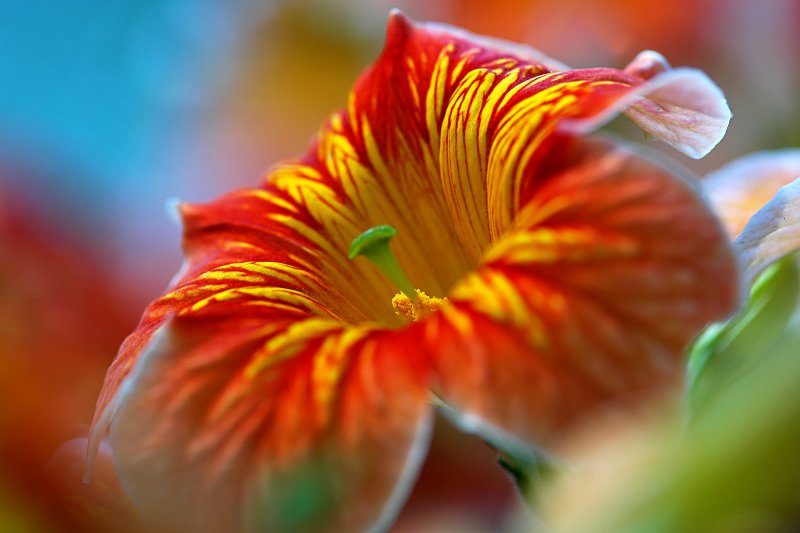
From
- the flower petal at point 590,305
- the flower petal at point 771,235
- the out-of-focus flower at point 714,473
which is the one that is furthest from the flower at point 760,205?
the out-of-focus flower at point 714,473

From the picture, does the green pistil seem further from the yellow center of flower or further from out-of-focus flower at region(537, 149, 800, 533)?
out-of-focus flower at region(537, 149, 800, 533)

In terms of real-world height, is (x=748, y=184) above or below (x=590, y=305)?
below

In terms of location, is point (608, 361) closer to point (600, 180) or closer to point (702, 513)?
point (600, 180)

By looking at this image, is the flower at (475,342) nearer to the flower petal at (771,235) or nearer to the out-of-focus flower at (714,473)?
the flower petal at (771,235)

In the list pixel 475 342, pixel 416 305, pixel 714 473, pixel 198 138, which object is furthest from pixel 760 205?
pixel 198 138

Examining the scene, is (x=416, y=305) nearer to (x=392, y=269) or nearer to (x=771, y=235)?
(x=392, y=269)

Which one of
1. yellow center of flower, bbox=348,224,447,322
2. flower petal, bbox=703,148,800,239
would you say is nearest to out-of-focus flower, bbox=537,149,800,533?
yellow center of flower, bbox=348,224,447,322
